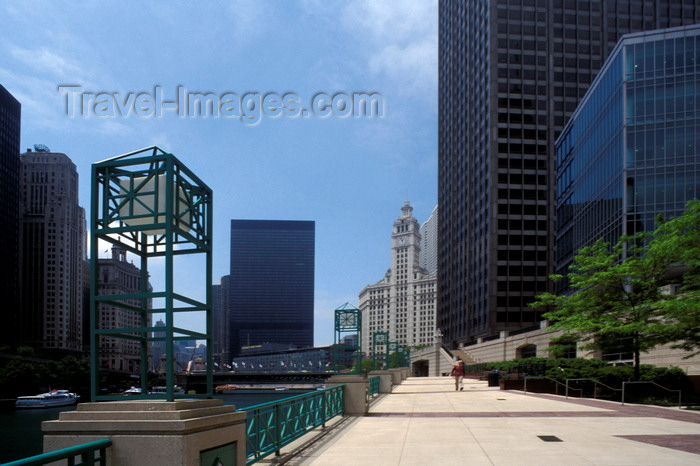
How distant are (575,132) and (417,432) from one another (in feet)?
185

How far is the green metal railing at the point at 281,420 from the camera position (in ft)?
31.7

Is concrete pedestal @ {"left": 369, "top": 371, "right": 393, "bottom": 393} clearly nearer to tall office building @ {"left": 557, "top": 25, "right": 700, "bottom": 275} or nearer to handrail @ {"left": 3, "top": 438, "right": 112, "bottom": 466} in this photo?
tall office building @ {"left": 557, "top": 25, "right": 700, "bottom": 275}

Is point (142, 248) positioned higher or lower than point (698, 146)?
lower

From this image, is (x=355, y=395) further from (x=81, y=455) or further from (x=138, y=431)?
(x=81, y=455)

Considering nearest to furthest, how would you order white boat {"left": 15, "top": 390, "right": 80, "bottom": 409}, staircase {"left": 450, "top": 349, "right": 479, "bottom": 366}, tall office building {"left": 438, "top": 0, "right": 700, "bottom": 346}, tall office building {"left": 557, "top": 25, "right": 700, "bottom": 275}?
1. tall office building {"left": 557, "top": 25, "right": 700, "bottom": 275}
2. staircase {"left": 450, "top": 349, "right": 479, "bottom": 366}
3. white boat {"left": 15, "top": 390, "right": 80, "bottom": 409}
4. tall office building {"left": 438, "top": 0, "right": 700, "bottom": 346}

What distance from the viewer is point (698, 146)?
4962cm

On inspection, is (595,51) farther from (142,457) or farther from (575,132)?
(142,457)

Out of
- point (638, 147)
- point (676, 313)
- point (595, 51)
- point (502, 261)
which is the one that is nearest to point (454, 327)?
point (502, 261)

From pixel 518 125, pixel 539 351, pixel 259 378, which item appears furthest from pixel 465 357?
pixel 259 378

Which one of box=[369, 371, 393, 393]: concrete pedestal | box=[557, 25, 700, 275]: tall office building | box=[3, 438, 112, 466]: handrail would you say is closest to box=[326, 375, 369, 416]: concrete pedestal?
box=[3, 438, 112, 466]: handrail

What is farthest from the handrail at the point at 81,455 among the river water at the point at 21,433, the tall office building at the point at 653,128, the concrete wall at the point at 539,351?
the tall office building at the point at 653,128

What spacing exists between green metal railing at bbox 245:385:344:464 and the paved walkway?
322mm

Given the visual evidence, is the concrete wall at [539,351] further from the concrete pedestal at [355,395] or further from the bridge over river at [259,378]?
the bridge over river at [259,378]

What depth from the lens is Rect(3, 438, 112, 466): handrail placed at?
14.7ft
